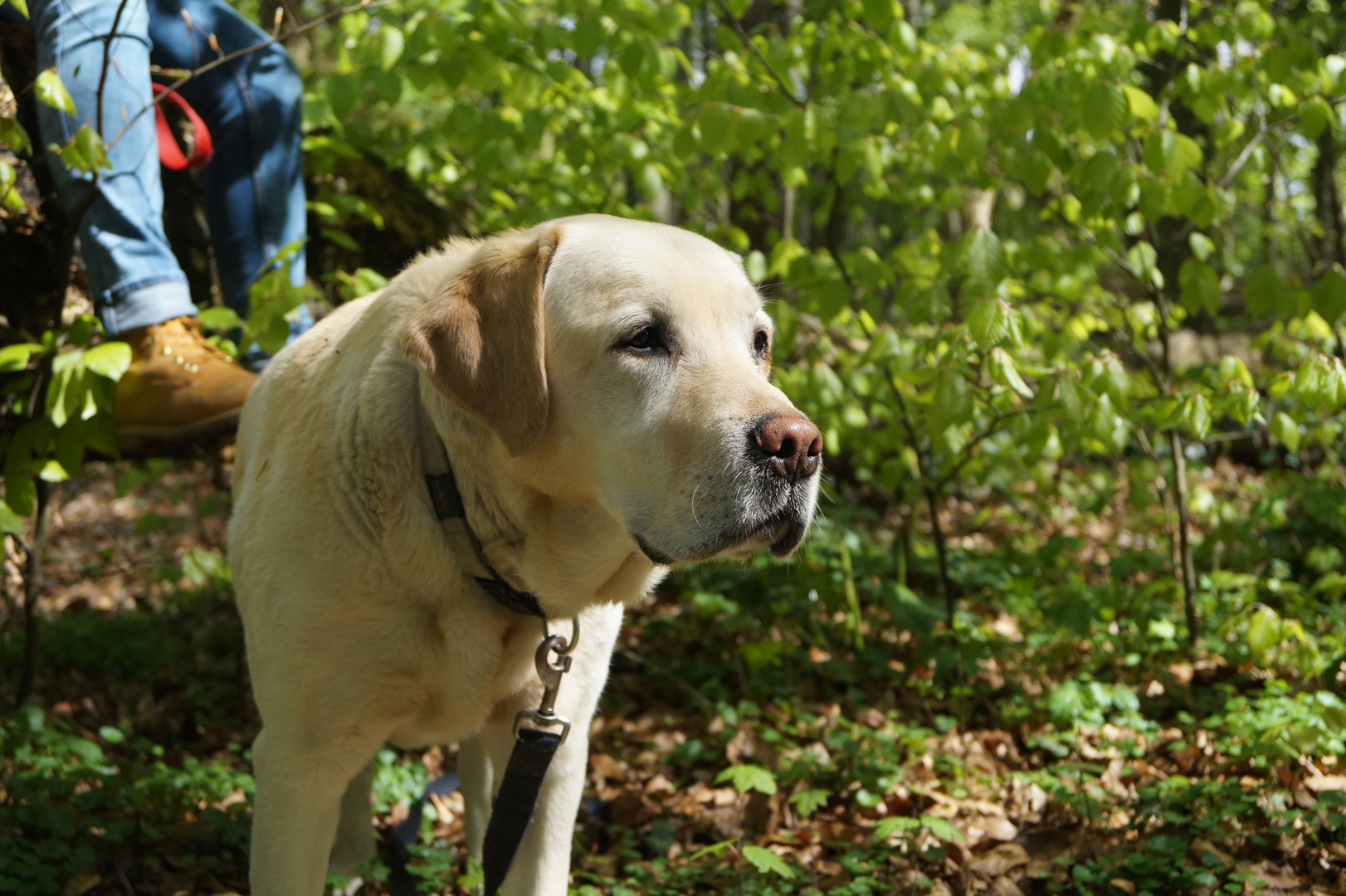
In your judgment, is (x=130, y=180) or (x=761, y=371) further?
(x=130, y=180)

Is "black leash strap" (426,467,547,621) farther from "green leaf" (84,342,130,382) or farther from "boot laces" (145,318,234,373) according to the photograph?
"boot laces" (145,318,234,373)

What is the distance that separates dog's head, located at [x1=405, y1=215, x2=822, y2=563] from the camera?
6.28 ft

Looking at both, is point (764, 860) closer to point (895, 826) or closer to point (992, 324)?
point (895, 826)

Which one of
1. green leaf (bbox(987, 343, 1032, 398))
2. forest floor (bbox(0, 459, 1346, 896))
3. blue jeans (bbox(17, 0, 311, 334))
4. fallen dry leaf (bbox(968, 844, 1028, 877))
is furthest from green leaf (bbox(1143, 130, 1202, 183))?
blue jeans (bbox(17, 0, 311, 334))

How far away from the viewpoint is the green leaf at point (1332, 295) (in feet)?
10.1

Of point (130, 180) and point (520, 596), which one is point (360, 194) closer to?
point (130, 180)

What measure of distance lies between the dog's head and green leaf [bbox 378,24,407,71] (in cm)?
223

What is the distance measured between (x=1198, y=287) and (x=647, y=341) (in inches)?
106

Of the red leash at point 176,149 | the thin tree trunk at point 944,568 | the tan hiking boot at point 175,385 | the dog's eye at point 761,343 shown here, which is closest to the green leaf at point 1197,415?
the thin tree trunk at point 944,568

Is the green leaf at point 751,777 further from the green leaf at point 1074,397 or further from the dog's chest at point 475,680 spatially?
the green leaf at point 1074,397

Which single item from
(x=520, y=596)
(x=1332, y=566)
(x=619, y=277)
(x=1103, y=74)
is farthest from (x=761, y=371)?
(x=1332, y=566)

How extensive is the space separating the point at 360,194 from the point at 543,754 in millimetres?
3727

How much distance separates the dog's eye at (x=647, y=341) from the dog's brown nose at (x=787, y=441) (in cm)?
30

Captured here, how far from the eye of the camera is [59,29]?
2.99m
